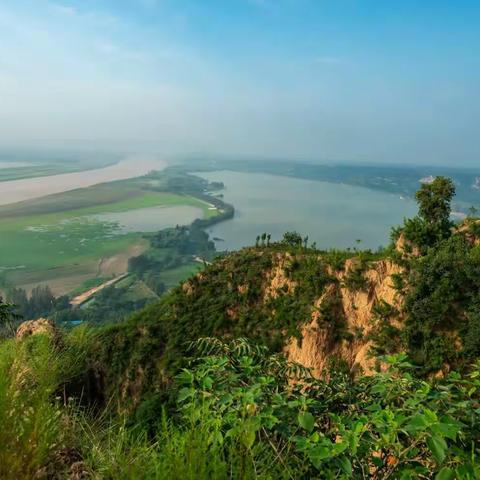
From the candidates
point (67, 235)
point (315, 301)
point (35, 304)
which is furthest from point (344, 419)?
point (67, 235)

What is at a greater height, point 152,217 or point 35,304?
point 152,217

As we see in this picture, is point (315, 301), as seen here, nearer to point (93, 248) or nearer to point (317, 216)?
point (93, 248)

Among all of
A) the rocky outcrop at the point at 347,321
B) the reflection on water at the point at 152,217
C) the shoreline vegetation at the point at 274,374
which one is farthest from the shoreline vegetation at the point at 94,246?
the rocky outcrop at the point at 347,321

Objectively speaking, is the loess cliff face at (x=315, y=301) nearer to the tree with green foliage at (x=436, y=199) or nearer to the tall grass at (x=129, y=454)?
the tree with green foliage at (x=436, y=199)

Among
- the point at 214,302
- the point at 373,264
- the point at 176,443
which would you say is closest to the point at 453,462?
the point at 176,443

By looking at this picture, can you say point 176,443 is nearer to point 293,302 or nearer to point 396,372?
point 396,372

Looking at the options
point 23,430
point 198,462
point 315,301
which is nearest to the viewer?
point 198,462
